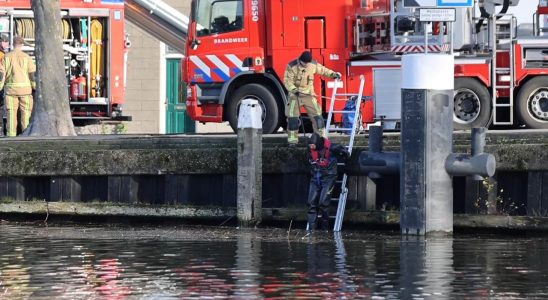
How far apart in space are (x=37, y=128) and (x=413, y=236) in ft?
25.6

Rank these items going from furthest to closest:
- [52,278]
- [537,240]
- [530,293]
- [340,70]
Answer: [340,70] < [537,240] < [52,278] < [530,293]

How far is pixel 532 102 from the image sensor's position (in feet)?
73.7

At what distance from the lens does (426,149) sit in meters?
17.6

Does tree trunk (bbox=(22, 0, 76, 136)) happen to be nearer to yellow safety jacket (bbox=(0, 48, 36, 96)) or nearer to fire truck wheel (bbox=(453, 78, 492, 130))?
yellow safety jacket (bbox=(0, 48, 36, 96))

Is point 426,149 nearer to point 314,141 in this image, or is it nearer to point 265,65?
point 314,141

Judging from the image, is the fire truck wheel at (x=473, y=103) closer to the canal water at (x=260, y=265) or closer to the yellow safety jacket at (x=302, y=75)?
the yellow safety jacket at (x=302, y=75)

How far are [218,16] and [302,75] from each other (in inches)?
162

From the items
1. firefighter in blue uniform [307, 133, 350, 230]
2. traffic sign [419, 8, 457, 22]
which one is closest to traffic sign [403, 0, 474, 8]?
traffic sign [419, 8, 457, 22]

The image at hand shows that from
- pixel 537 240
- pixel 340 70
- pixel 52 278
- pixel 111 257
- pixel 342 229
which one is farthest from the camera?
pixel 340 70

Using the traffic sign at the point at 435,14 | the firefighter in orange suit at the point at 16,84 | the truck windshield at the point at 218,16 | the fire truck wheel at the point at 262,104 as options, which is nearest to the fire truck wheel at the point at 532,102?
the fire truck wheel at the point at 262,104

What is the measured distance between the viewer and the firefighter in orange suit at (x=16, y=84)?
24.5m

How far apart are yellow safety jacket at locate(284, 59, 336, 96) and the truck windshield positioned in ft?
11.9

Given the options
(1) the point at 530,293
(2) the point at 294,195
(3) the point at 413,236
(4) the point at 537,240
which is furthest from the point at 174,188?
(1) the point at 530,293

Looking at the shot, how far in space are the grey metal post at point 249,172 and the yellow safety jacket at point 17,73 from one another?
6542 mm
